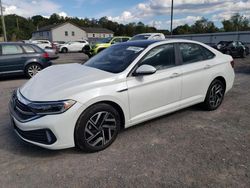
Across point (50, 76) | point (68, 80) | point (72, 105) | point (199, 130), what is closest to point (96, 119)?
point (72, 105)

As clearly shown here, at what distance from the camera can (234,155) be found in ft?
9.95

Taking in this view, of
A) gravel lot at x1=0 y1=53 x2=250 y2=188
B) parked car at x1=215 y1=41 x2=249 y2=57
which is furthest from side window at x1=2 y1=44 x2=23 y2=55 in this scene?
parked car at x1=215 y1=41 x2=249 y2=57

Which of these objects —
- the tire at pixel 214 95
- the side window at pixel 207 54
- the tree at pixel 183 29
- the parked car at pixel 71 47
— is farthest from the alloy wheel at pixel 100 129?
the tree at pixel 183 29

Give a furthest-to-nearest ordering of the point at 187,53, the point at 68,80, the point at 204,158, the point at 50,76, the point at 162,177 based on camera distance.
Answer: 1. the point at 187,53
2. the point at 50,76
3. the point at 68,80
4. the point at 204,158
5. the point at 162,177

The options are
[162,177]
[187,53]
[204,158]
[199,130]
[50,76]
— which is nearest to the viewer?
[162,177]

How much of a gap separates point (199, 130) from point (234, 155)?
2.80 feet

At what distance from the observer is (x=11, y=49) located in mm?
8516

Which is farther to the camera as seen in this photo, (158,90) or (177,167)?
(158,90)

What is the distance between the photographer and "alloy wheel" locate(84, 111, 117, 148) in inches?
120

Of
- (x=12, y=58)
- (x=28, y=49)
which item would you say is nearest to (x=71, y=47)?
(x=28, y=49)

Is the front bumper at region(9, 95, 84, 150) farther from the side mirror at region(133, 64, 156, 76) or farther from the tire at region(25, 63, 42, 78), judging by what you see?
the tire at region(25, 63, 42, 78)

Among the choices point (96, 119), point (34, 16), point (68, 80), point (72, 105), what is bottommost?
point (96, 119)

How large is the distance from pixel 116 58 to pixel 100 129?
4.51 feet

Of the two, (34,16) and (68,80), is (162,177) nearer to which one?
(68,80)
